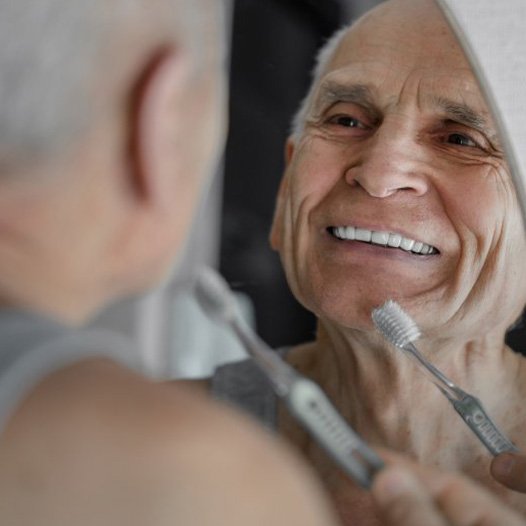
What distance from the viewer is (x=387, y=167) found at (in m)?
0.63

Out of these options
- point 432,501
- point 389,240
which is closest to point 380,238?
point 389,240

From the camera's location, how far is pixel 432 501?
0.46 m

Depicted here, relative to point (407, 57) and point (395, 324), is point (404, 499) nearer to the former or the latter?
point (395, 324)

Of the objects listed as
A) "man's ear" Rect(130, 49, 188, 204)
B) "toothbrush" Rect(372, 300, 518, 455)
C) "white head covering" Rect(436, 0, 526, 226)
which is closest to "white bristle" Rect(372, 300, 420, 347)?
"toothbrush" Rect(372, 300, 518, 455)

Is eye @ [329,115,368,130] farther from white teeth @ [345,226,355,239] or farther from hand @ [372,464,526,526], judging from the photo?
hand @ [372,464,526,526]

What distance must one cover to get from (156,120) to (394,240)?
243mm

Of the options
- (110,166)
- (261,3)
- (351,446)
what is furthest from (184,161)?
(261,3)

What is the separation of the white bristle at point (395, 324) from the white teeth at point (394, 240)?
38mm

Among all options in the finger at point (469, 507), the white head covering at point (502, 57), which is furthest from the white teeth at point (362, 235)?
the finger at point (469, 507)

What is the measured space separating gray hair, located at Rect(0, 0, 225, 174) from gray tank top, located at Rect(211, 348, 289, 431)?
0.28m

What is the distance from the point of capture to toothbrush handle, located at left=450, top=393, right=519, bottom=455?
0.60 m

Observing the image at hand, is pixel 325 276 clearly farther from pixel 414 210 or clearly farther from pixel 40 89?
pixel 40 89

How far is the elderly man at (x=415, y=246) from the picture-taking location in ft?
2.03

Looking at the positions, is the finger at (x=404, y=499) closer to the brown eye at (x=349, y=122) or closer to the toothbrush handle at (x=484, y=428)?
the toothbrush handle at (x=484, y=428)
